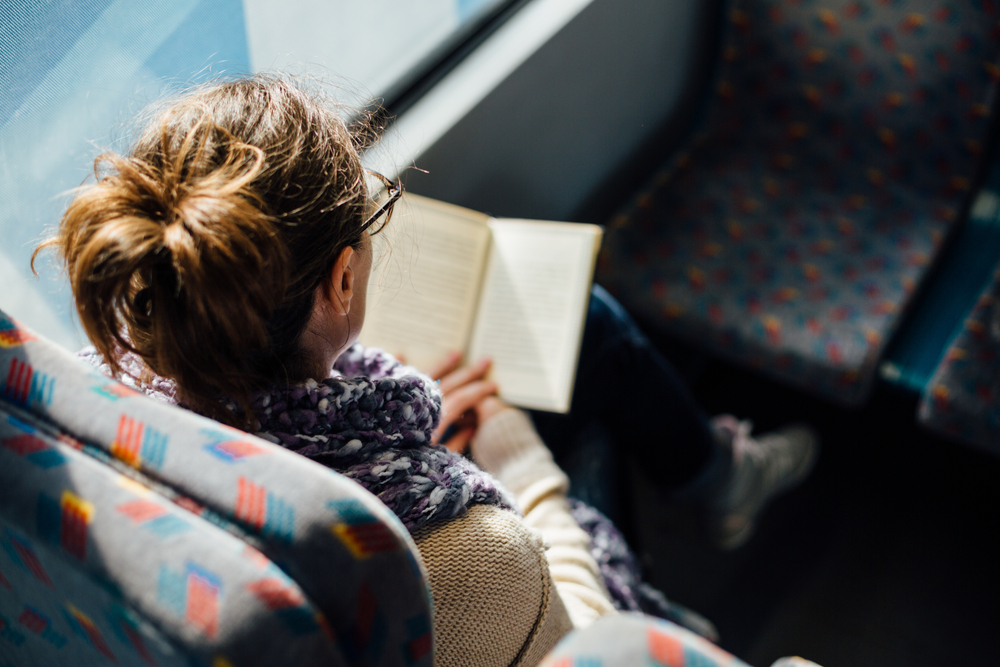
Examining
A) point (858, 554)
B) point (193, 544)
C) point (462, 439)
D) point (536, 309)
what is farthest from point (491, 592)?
point (858, 554)

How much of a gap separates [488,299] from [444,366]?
0.13 meters

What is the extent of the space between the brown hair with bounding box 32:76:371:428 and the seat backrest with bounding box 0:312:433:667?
77mm

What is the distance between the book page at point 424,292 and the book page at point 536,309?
0.13 ft

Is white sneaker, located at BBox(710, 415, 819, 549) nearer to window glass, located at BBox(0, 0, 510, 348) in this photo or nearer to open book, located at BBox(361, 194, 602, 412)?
open book, located at BBox(361, 194, 602, 412)

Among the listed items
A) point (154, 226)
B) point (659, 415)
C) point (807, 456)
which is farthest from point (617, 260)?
point (154, 226)

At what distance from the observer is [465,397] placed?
3.25 ft

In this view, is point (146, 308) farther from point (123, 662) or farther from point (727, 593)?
point (727, 593)

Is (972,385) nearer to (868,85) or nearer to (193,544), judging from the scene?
(868,85)

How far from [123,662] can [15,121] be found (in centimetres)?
64

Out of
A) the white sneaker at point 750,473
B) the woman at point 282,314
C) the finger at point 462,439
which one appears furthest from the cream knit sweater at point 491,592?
the white sneaker at point 750,473

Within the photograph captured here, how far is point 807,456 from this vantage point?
1.44 m

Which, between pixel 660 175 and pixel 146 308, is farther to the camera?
pixel 660 175

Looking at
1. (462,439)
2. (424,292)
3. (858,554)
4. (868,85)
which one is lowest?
(858,554)

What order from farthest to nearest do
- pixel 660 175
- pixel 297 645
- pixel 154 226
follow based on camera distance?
pixel 660 175
pixel 154 226
pixel 297 645
